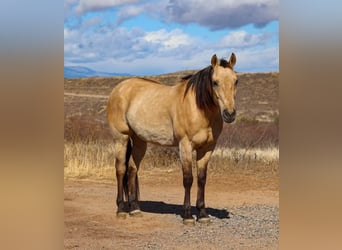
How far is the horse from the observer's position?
373cm

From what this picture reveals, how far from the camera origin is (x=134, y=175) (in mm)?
4508

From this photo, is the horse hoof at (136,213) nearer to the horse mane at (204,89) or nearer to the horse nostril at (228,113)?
the horse mane at (204,89)

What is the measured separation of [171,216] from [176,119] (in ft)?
3.14

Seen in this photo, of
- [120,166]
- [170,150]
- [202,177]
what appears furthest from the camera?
[170,150]

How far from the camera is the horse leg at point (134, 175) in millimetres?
4410

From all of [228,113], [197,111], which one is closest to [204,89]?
[197,111]

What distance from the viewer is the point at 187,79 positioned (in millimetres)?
4219

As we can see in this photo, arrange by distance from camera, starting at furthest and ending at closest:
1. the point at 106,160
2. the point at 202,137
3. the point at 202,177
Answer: the point at 106,160 → the point at 202,177 → the point at 202,137

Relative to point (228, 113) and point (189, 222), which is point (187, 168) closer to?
point (189, 222)

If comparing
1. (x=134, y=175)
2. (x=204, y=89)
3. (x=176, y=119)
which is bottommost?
(x=134, y=175)

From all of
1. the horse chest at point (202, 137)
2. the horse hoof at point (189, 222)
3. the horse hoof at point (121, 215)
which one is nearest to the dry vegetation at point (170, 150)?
the horse hoof at point (121, 215)
